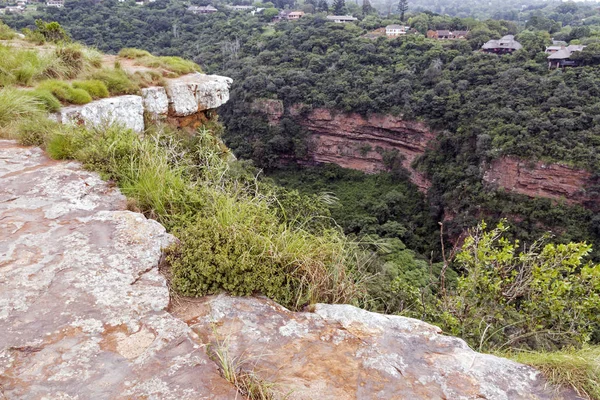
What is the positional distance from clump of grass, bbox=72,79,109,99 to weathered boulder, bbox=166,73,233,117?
133 centimetres

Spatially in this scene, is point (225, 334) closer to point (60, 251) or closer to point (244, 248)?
point (244, 248)

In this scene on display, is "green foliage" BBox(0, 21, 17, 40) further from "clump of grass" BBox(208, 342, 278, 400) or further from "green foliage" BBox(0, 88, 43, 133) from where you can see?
"clump of grass" BBox(208, 342, 278, 400)

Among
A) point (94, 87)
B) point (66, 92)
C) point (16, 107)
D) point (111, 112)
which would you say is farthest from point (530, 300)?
point (94, 87)

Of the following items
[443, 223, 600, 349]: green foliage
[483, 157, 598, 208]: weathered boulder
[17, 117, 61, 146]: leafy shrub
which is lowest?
[483, 157, 598, 208]: weathered boulder

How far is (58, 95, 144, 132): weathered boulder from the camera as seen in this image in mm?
5332

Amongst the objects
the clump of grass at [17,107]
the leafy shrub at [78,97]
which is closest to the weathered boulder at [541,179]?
the leafy shrub at [78,97]

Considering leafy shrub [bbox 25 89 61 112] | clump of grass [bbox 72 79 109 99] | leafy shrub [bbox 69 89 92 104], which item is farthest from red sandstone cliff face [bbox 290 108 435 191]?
leafy shrub [bbox 25 89 61 112]

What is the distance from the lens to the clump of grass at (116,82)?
21.7 feet

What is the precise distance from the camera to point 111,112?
209 inches

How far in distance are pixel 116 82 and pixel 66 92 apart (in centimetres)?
109

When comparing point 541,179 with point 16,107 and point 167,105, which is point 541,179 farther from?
point 16,107

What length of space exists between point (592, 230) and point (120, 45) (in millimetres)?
39182

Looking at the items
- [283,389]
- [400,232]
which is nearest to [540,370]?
[283,389]

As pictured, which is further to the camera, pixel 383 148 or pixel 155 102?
pixel 383 148
